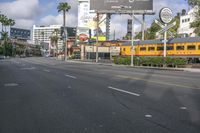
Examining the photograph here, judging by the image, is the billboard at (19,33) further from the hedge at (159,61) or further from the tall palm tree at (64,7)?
the hedge at (159,61)

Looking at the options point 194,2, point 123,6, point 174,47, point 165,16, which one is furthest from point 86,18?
point 165,16

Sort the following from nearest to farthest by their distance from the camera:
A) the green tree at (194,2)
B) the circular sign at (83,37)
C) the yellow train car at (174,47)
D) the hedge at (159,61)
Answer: the hedge at (159,61) < the yellow train car at (174,47) < the green tree at (194,2) < the circular sign at (83,37)

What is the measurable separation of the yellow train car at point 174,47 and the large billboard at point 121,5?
1367 cm

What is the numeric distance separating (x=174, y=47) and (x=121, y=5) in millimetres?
24108

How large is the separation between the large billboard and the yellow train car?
1367 cm

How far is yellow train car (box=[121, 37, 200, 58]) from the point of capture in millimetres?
49150

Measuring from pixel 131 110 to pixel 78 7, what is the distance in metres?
152

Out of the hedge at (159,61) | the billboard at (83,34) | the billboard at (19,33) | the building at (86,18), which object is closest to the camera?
the hedge at (159,61)

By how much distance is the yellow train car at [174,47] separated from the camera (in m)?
49.2

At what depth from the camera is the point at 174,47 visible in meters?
53.1

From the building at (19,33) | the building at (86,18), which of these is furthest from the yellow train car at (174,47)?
the building at (19,33)

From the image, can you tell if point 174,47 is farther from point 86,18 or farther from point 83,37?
point 86,18

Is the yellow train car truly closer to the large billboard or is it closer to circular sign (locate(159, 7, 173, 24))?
circular sign (locate(159, 7, 173, 24))

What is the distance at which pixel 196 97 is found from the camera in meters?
12.8
